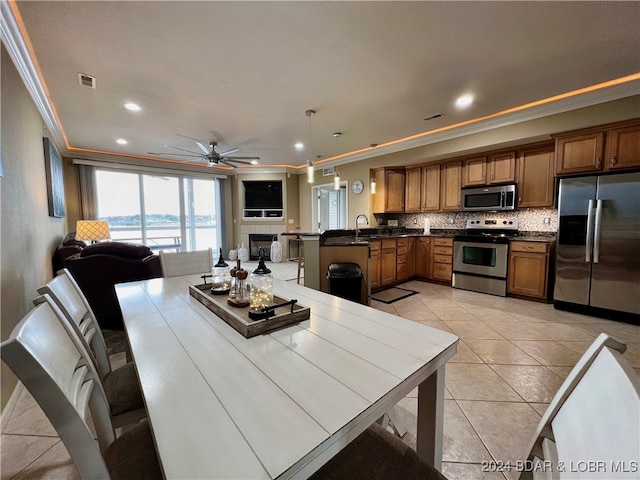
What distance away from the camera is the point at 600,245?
307 centimetres

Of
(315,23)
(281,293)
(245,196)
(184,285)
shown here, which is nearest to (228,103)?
(315,23)

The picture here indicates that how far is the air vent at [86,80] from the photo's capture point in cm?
269

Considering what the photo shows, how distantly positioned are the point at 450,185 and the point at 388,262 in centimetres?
186

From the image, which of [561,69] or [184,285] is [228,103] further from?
[561,69]

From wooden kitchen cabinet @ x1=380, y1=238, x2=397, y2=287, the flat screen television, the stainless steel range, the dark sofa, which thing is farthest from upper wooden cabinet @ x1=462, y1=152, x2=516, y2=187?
the dark sofa

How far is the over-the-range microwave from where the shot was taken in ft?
13.4

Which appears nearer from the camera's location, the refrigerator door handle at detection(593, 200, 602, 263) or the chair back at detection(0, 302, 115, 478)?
the chair back at detection(0, 302, 115, 478)

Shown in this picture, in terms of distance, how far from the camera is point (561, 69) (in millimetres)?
2607

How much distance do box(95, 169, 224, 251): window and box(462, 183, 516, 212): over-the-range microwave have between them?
613 cm

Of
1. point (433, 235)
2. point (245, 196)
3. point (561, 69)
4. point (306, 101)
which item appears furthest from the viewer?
point (245, 196)

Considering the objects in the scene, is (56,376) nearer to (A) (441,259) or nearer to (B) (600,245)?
(B) (600,245)

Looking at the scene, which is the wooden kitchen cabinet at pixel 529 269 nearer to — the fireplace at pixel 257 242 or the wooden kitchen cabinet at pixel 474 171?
the wooden kitchen cabinet at pixel 474 171

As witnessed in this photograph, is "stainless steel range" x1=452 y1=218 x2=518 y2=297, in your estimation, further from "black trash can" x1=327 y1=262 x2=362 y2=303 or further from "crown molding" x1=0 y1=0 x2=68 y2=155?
"crown molding" x1=0 y1=0 x2=68 y2=155

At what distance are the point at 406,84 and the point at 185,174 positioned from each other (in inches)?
234
